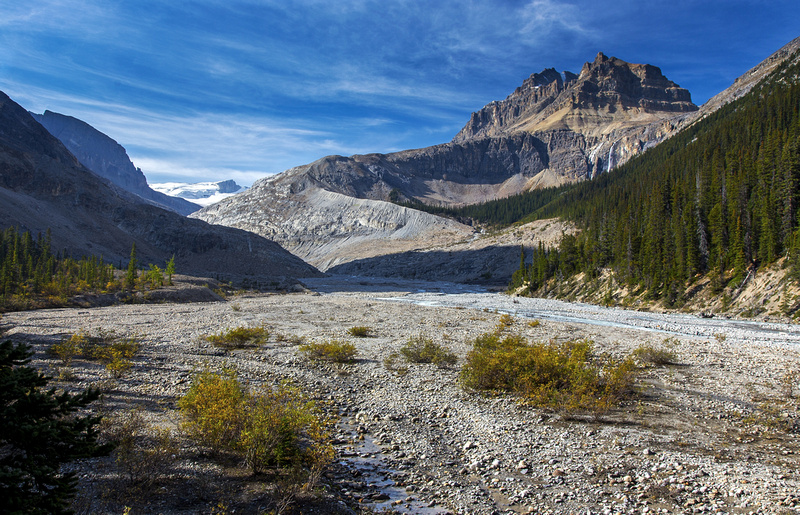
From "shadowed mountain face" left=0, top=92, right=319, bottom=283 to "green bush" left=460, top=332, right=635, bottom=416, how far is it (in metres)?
72.7

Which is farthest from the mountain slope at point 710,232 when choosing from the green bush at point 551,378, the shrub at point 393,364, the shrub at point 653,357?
the shrub at point 393,364

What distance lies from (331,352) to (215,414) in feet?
30.8

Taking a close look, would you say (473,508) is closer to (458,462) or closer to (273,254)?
(458,462)

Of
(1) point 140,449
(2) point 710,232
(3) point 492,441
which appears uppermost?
(2) point 710,232

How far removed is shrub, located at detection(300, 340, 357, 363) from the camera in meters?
17.8

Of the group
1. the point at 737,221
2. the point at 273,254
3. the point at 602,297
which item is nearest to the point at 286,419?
the point at 737,221

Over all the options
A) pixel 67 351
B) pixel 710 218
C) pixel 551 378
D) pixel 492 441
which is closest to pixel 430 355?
pixel 551 378

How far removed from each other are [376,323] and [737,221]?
139 feet

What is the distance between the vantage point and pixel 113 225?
96.1 m

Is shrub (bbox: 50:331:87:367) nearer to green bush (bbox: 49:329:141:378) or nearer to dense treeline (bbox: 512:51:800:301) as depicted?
green bush (bbox: 49:329:141:378)

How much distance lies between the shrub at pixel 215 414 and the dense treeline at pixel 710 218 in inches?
1864

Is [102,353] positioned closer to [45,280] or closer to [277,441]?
[277,441]

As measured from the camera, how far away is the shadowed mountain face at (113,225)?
84.9m

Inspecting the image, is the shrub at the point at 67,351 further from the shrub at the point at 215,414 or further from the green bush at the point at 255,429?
the green bush at the point at 255,429
